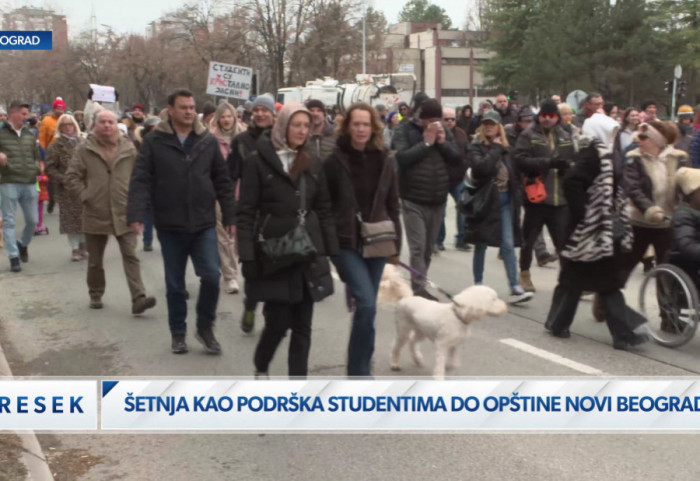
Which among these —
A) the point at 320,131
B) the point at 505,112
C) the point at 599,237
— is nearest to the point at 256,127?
the point at 320,131

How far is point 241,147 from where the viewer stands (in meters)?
7.80

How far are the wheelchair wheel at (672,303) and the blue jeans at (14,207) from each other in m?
7.30

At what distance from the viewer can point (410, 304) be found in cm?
589

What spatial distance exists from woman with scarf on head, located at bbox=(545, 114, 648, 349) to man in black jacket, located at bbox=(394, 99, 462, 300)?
3.89 feet

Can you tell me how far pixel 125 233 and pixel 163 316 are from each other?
2.77ft

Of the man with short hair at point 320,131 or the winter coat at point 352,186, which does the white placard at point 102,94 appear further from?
the winter coat at point 352,186

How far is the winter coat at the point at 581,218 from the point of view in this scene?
264 inches

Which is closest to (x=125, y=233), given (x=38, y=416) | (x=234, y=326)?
(x=234, y=326)

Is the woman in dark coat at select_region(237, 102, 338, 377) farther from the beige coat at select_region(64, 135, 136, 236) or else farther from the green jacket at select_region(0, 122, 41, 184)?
the green jacket at select_region(0, 122, 41, 184)

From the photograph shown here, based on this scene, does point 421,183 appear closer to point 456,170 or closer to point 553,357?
point 553,357

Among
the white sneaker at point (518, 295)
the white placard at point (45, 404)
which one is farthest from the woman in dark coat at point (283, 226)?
the white sneaker at point (518, 295)

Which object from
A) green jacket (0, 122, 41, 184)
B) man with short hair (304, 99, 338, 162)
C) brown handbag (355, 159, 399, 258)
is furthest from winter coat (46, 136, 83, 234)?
brown handbag (355, 159, 399, 258)

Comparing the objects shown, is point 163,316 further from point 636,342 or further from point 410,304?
point 636,342

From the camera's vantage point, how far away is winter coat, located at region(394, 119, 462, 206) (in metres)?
7.49
